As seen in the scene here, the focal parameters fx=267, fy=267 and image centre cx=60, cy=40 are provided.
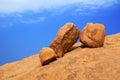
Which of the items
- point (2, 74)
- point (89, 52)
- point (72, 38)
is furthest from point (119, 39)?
point (2, 74)

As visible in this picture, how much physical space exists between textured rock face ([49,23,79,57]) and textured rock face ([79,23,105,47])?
0.71m

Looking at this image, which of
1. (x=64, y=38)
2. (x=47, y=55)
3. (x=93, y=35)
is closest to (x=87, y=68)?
(x=47, y=55)

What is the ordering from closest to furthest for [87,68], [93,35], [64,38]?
[87,68]
[93,35]
[64,38]

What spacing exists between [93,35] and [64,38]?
6.37 ft

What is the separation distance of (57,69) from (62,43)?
3601 mm

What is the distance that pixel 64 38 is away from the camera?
58.5 feet

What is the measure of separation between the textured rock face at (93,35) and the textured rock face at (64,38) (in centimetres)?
71

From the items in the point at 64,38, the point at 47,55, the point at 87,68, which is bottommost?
the point at 87,68

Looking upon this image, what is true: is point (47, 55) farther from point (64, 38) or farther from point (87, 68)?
point (87, 68)

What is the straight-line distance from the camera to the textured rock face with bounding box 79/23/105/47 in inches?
678

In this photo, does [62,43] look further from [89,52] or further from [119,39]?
[119,39]

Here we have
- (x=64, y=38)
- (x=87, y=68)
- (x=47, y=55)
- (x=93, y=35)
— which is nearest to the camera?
(x=87, y=68)

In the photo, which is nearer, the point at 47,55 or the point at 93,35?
the point at 47,55

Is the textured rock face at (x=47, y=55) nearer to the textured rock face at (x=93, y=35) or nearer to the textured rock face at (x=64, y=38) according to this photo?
the textured rock face at (x=64, y=38)
